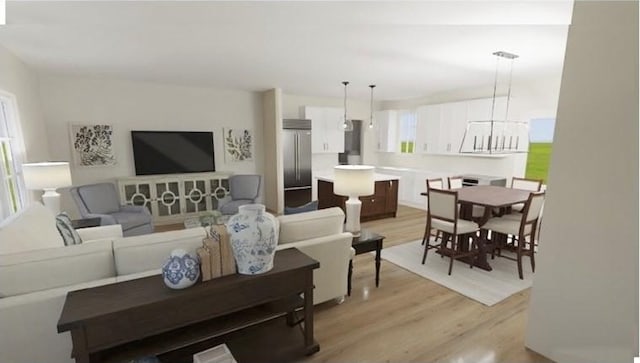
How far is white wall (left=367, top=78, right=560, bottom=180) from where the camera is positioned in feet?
16.1

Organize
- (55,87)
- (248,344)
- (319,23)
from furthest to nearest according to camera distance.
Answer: (55,87), (319,23), (248,344)

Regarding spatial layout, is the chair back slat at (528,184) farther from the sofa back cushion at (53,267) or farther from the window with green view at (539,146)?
the sofa back cushion at (53,267)

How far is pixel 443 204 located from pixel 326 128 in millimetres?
3792

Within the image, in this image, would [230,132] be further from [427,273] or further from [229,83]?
[427,273]

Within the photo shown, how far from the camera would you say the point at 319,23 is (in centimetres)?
248

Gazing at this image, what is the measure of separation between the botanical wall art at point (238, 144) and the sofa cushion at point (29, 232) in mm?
3635

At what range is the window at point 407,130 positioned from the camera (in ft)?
23.5

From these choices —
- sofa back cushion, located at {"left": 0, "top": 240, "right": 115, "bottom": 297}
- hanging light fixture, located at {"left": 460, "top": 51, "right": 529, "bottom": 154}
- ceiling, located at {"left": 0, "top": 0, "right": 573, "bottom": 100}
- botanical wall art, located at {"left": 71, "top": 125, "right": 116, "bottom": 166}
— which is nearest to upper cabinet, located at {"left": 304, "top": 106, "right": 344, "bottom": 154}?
ceiling, located at {"left": 0, "top": 0, "right": 573, "bottom": 100}

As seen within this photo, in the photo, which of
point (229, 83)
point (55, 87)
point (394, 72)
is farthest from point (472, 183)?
point (55, 87)

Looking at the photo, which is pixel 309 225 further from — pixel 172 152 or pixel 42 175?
pixel 172 152

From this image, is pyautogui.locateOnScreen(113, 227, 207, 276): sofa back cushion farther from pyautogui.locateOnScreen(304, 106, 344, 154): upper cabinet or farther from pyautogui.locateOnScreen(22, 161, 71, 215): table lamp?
pyautogui.locateOnScreen(304, 106, 344, 154): upper cabinet

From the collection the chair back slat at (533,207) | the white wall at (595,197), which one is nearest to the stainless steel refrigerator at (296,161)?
the chair back slat at (533,207)

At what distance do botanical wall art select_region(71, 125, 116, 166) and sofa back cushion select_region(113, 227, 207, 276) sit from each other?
4.02 m

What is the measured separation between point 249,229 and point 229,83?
164 inches
